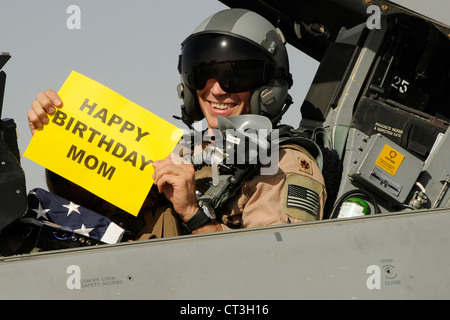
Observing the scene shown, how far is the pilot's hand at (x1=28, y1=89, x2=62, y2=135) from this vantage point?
2262 millimetres

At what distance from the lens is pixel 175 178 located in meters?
2.14

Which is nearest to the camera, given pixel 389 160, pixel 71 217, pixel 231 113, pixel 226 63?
pixel 71 217

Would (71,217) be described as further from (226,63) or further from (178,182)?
(226,63)

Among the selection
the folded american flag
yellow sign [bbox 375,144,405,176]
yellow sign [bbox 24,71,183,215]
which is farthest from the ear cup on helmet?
the folded american flag

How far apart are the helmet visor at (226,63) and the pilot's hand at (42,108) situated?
516 millimetres

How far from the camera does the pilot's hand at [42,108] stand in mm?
2262

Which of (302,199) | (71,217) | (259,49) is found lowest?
(71,217)

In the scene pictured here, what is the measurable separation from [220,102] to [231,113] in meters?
0.06

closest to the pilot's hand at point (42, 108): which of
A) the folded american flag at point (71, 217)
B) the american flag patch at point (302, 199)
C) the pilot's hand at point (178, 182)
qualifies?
the folded american flag at point (71, 217)

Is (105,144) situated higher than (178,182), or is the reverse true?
(105,144)

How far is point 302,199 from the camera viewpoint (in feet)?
7.00

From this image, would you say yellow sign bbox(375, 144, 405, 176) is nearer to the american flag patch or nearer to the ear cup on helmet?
the american flag patch

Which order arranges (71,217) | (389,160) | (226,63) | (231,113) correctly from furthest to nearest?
(231,113) < (226,63) < (389,160) < (71,217)

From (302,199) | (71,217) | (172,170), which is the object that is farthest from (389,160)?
(71,217)
